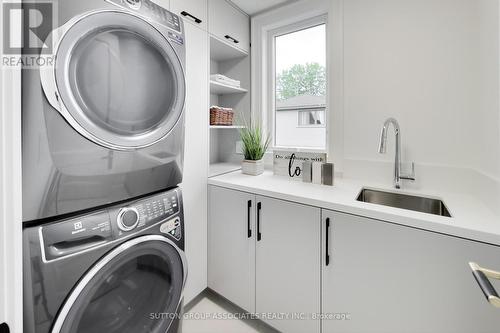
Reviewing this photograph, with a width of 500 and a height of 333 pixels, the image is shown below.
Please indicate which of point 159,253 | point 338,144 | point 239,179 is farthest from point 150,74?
point 338,144

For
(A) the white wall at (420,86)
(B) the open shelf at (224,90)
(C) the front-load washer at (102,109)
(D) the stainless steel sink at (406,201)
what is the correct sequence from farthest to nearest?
(B) the open shelf at (224,90) → (D) the stainless steel sink at (406,201) → (A) the white wall at (420,86) → (C) the front-load washer at (102,109)

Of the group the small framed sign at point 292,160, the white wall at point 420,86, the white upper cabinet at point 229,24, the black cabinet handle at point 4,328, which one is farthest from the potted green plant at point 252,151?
the black cabinet handle at point 4,328

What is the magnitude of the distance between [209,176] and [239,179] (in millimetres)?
244

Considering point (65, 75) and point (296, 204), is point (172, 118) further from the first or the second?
point (296, 204)

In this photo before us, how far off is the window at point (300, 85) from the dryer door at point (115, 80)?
Answer: 1341 millimetres

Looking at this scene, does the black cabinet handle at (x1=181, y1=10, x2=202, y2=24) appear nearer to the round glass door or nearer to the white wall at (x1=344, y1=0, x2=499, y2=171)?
the round glass door

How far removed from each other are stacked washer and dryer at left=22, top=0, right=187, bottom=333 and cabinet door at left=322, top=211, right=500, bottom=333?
2.80 ft

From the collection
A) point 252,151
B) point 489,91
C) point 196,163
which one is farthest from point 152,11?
point 489,91

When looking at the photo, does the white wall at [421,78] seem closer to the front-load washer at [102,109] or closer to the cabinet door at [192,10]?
the cabinet door at [192,10]

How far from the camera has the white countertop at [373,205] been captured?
0.97 meters

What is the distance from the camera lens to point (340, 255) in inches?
Result: 49.1

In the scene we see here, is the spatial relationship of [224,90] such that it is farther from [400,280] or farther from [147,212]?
[400,280]

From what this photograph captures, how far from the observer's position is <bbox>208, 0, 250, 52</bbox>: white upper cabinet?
184 cm

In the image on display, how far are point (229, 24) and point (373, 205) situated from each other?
6.08 feet
